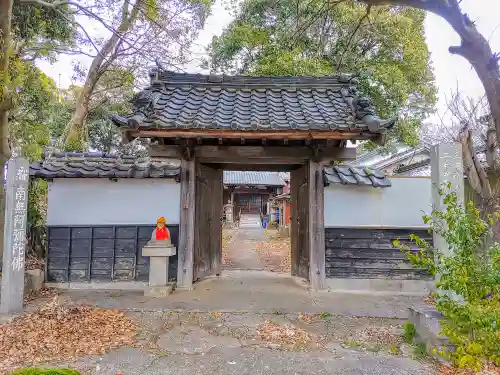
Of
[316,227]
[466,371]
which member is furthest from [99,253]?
[466,371]

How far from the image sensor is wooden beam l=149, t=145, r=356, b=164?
21.3 feet

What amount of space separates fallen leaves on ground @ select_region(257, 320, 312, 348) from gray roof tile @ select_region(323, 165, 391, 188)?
3008 mm

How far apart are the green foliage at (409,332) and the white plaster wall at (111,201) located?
428cm

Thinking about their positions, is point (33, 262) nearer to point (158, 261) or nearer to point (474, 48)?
point (158, 261)

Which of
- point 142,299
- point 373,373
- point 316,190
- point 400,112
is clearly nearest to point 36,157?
point 142,299

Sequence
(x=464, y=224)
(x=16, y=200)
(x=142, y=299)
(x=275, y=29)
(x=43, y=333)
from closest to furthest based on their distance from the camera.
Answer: (x=464, y=224) → (x=43, y=333) → (x=16, y=200) → (x=142, y=299) → (x=275, y=29)

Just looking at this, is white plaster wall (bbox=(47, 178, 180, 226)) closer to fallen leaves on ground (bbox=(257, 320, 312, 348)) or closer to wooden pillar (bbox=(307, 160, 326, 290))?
wooden pillar (bbox=(307, 160, 326, 290))

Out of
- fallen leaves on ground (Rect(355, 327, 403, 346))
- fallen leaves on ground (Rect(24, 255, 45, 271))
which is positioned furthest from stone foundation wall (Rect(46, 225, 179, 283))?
fallen leaves on ground (Rect(355, 327, 403, 346))

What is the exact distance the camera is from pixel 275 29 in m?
14.3

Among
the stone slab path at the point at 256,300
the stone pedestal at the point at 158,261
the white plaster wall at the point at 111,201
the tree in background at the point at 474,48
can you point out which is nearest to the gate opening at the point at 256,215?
the stone slab path at the point at 256,300

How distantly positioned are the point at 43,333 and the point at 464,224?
474 cm

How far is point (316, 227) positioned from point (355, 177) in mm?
1219

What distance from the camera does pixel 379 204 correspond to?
666 cm

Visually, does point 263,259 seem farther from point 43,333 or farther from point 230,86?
point 43,333
